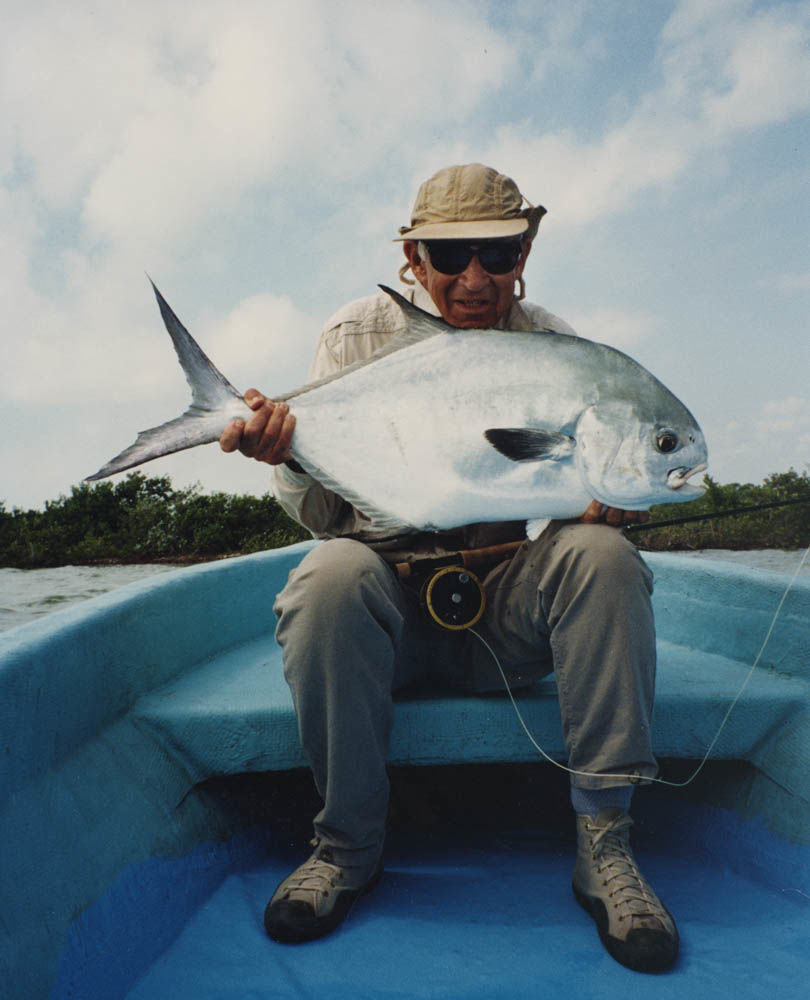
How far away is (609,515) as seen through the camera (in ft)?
5.88

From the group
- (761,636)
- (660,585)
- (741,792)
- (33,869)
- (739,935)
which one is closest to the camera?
(33,869)

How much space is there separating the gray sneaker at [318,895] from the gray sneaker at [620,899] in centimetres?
49

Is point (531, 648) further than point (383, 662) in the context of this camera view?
Yes

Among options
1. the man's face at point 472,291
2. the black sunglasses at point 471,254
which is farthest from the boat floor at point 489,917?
the black sunglasses at point 471,254

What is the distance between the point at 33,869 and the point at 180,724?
0.57 m

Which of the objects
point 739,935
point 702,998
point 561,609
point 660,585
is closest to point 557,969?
point 702,998

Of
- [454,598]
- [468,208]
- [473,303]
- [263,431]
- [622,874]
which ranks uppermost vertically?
[468,208]

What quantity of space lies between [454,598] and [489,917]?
72cm

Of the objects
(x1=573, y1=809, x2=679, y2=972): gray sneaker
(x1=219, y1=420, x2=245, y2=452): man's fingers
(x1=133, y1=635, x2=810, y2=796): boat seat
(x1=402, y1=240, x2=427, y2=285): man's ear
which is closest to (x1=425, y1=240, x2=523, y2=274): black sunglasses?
(x1=402, y1=240, x2=427, y2=285): man's ear

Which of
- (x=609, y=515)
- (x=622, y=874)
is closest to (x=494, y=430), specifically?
(x=609, y=515)

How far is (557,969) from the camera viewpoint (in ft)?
4.95

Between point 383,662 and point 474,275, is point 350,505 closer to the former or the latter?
point 383,662

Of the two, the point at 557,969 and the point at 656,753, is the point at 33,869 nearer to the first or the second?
the point at 557,969

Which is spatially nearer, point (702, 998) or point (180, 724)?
point (702, 998)
